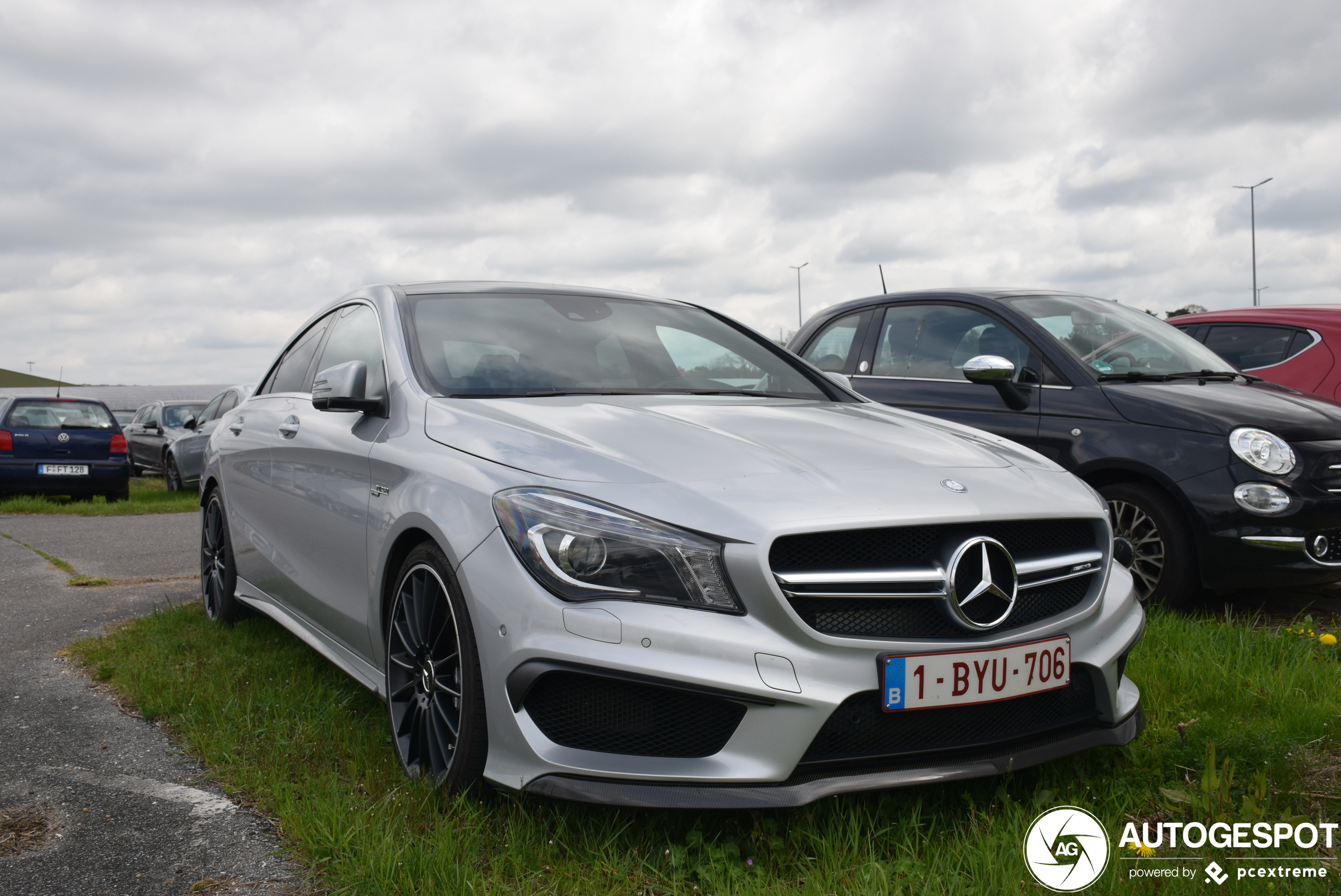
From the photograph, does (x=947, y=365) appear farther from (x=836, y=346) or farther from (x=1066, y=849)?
(x=1066, y=849)

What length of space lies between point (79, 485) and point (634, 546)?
13903 mm

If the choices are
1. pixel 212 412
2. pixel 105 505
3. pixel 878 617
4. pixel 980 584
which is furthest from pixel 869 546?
pixel 212 412

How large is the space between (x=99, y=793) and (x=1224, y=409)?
455 cm

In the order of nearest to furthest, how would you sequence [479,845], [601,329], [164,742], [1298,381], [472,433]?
[479,845] < [472,433] < [164,742] < [601,329] < [1298,381]

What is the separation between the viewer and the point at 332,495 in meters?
3.54

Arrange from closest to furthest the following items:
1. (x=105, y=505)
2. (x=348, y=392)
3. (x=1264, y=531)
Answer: (x=348, y=392) → (x=1264, y=531) → (x=105, y=505)

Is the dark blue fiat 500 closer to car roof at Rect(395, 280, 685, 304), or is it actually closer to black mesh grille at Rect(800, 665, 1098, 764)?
car roof at Rect(395, 280, 685, 304)

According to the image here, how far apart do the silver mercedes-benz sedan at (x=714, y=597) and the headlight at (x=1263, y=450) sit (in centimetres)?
187

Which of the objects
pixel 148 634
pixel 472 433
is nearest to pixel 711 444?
pixel 472 433

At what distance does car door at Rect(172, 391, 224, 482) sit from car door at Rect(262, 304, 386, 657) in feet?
38.2

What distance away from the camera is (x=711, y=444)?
272cm

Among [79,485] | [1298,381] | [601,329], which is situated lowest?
[79,485]

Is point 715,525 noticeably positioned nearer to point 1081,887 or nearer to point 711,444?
point 711,444

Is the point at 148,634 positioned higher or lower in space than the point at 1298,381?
lower
